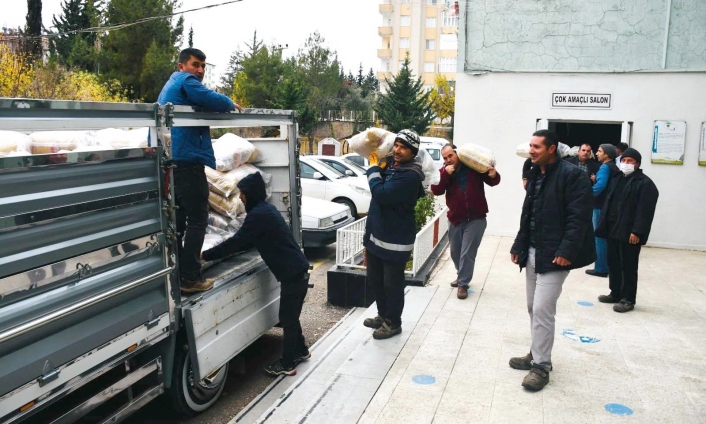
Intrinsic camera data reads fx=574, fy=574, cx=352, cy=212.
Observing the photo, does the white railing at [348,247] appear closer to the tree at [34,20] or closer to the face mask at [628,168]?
the face mask at [628,168]

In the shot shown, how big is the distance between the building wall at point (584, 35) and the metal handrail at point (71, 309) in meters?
8.43

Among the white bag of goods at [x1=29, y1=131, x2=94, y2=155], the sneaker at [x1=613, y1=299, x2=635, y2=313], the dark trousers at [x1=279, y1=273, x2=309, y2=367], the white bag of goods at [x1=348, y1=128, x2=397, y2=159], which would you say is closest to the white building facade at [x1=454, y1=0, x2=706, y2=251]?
the sneaker at [x1=613, y1=299, x2=635, y2=313]

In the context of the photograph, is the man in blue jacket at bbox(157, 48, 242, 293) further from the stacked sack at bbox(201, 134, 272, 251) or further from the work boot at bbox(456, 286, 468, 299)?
the work boot at bbox(456, 286, 468, 299)

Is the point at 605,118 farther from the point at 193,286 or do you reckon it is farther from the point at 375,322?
the point at 193,286

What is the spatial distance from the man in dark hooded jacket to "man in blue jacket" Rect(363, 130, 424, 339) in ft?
2.27

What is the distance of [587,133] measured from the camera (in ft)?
40.6

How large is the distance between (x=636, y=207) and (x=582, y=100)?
182 inches

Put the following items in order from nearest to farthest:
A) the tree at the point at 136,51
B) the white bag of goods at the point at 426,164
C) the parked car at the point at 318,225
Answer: the white bag of goods at the point at 426,164 → the parked car at the point at 318,225 → the tree at the point at 136,51

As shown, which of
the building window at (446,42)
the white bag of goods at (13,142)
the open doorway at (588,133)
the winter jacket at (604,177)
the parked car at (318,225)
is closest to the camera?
the white bag of goods at (13,142)

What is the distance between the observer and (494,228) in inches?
421

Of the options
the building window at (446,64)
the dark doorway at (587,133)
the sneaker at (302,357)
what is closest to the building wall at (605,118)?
the dark doorway at (587,133)

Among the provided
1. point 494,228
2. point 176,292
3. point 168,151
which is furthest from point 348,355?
point 494,228

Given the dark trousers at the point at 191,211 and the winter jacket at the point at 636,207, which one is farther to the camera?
the winter jacket at the point at 636,207

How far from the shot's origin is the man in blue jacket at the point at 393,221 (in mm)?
4848
